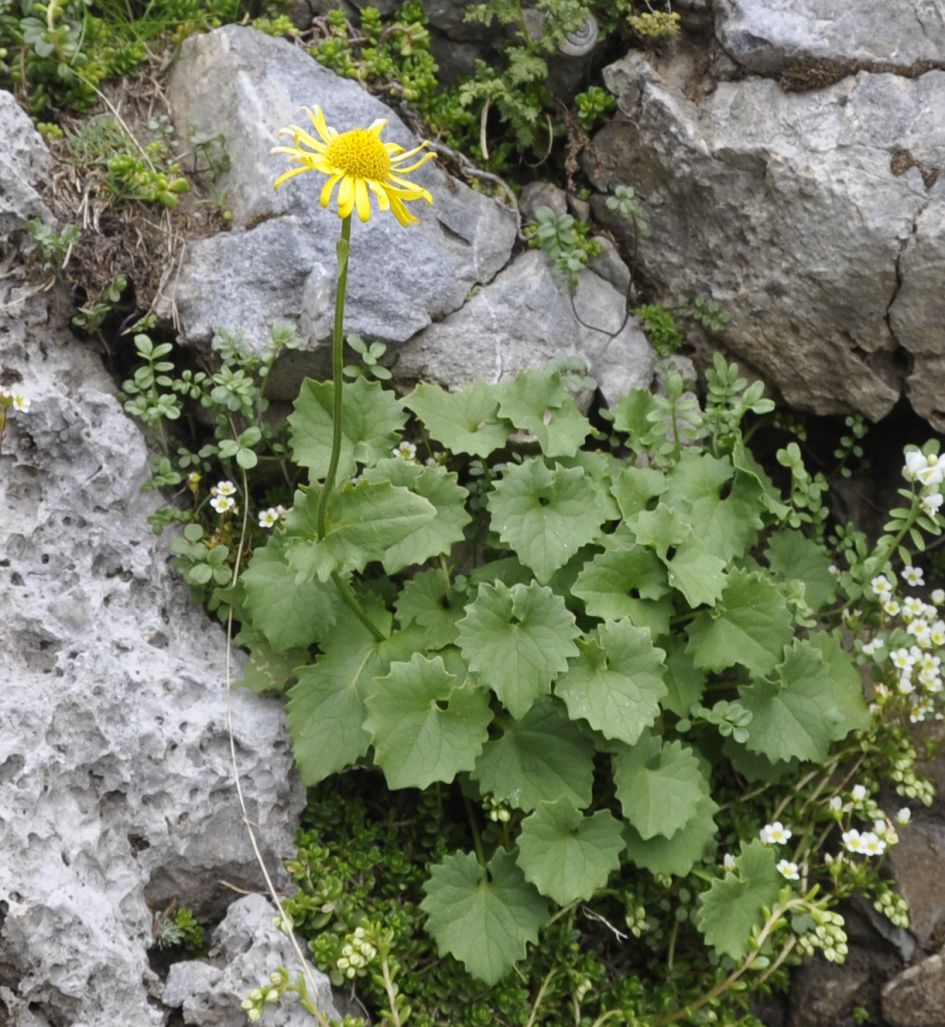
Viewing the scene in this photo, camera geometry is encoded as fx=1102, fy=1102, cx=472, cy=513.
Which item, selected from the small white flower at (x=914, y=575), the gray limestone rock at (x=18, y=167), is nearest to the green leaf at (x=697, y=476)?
the small white flower at (x=914, y=575)

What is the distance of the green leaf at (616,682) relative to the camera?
3383mm

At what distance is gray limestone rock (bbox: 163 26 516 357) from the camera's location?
3.99 m

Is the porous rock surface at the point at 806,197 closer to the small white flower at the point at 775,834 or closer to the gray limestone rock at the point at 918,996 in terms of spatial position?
the small white flower at the point at 775,834

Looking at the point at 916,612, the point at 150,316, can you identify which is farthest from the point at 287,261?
the point at 916,612

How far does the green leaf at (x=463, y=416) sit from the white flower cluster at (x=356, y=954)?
1608 mm

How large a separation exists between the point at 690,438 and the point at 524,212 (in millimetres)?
1208

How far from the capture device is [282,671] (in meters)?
3.71

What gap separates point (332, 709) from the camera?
356 cm

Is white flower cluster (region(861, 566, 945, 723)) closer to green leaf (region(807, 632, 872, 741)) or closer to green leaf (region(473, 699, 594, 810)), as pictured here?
green leaf (region(807, 632, 872, 741))

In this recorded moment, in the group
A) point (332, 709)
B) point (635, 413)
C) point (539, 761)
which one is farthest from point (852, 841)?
point (332, 709)

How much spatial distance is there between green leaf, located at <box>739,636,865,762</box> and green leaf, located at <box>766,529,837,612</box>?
44 cm

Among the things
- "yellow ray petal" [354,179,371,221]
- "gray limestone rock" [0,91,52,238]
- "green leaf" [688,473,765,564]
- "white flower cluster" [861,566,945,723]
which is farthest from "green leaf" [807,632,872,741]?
"gray limestone rock" [0,91,52,238]

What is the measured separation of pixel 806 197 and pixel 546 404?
131cm

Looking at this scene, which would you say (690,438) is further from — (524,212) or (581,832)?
(581,832)
